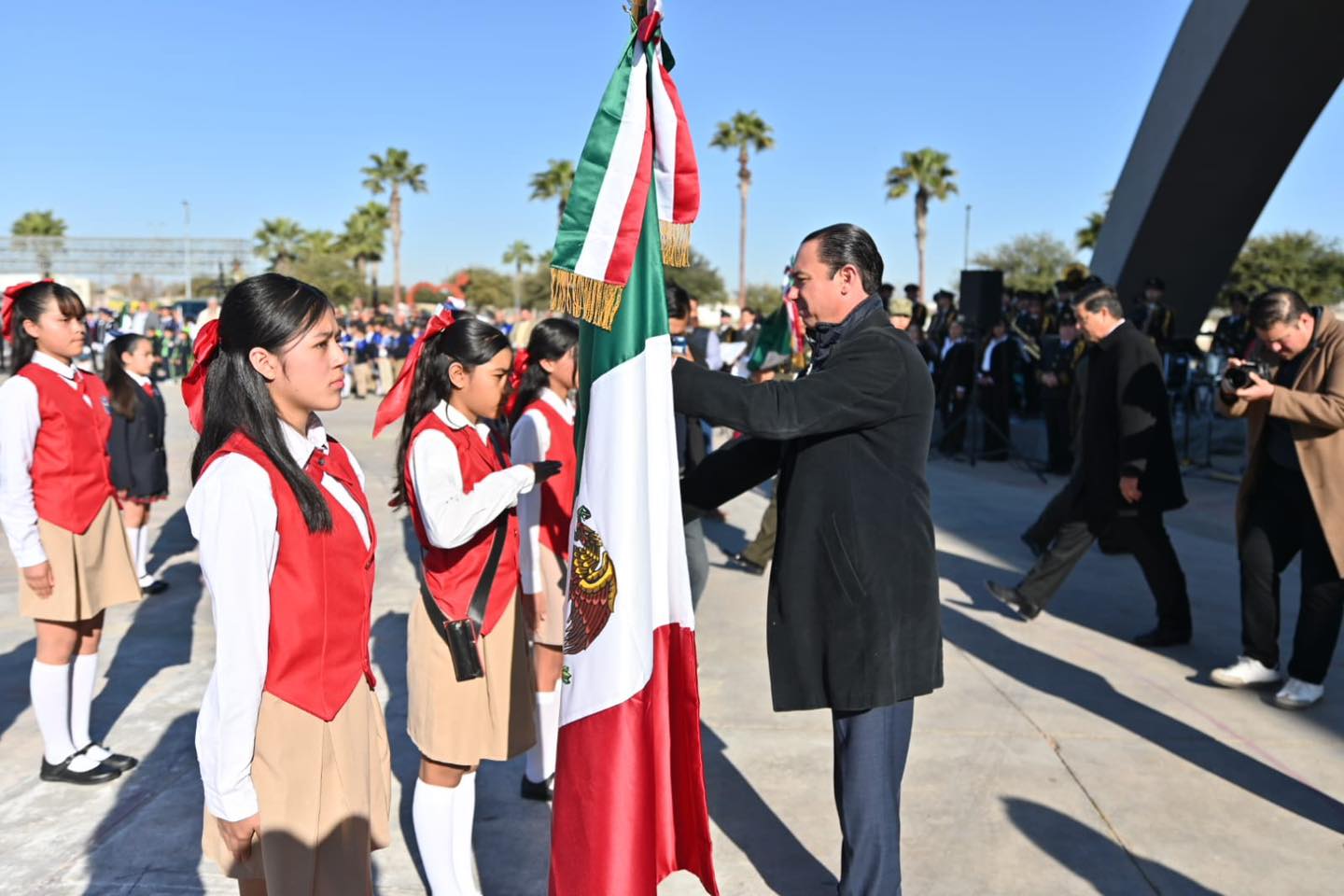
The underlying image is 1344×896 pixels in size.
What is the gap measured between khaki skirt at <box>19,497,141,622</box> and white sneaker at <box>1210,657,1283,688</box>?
5.43 meters

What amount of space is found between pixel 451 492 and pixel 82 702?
7.97 ft

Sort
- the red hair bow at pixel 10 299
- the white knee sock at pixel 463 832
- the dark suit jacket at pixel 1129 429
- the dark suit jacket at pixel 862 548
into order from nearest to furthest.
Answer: the dark suit jacket at pixel 862 548 → the white knee sock at pixel 463 832 → the red hair bow at pixel 10 299 → the dark suit jacket at pixel 1129 429

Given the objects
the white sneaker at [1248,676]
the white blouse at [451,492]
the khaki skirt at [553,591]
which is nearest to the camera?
the white blouse at [451,492]

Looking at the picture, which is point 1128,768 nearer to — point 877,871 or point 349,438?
point 877,871

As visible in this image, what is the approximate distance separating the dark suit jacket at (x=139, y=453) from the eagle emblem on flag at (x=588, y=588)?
528cm

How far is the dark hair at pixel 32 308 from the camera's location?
419 cm

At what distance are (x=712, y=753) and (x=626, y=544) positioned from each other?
241 centimetres

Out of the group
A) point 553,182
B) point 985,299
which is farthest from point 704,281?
point 985,299

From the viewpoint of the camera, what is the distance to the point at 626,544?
2.60 m

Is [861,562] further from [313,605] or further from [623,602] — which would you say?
[313,605]

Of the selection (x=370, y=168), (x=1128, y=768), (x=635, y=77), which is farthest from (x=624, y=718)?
(x=370, y=168)

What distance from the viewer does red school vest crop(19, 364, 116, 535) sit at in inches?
165

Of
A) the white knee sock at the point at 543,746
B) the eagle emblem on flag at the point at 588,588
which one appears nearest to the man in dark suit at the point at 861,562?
the eagle emblem on flag at the point at 588,588

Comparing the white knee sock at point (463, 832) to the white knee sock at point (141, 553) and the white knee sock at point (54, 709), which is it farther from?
the white knee sock at point (141, 553)
